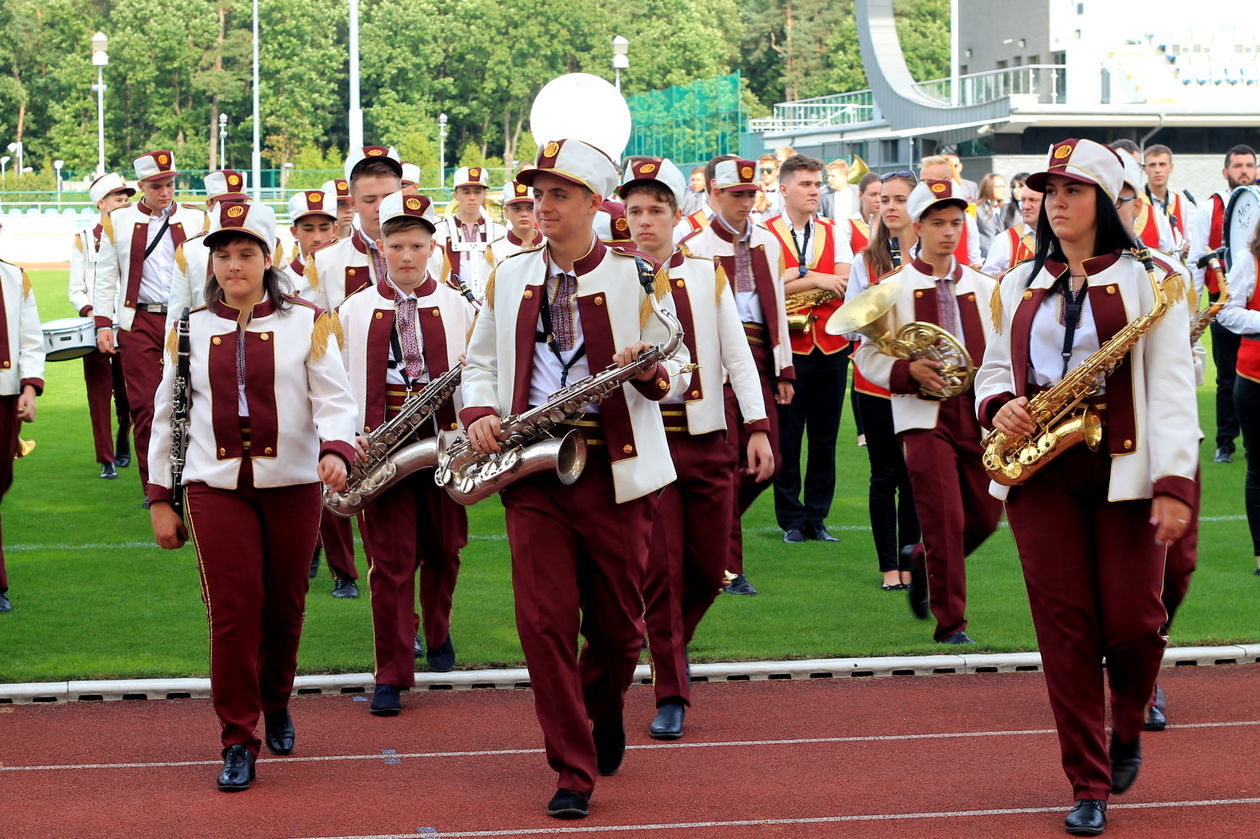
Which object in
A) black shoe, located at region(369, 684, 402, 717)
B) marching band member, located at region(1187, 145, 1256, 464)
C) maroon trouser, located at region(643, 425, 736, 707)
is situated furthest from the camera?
marching band member, located at region(1187, 145, 1256, 464)

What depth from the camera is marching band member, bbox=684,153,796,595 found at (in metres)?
9.45

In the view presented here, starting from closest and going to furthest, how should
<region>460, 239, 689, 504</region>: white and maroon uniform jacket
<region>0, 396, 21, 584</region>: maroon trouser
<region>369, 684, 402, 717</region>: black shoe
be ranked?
<region>460, 239, 689, 504</region>: white and maroon uniform jacket → <region>369, 684, 402, 717</region>: black shoe → <region>0, 396, 21, 584</region>: maroon trouser

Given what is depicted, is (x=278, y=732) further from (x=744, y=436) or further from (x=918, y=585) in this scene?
(x=918, y=585)

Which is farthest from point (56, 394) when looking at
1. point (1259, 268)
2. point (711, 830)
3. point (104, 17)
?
point (104, 17)

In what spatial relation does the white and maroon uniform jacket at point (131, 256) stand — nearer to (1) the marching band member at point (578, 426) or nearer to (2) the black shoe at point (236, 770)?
(2) the black shoe at point (236, 770)

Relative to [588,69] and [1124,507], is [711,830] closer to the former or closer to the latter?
[1124,507]

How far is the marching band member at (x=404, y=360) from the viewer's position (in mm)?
7926

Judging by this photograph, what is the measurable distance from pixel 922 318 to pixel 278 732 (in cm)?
367

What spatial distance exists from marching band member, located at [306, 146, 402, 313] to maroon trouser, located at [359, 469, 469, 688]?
141 cm

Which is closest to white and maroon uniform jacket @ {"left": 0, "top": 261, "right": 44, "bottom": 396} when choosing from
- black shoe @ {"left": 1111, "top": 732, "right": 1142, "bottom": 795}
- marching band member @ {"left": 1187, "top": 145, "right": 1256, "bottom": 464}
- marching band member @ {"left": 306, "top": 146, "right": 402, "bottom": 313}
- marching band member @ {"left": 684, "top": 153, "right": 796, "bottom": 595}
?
marching band member @ {"left": 306, "top": 146, "right": 402, "bottom": 313}

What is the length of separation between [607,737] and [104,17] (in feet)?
325

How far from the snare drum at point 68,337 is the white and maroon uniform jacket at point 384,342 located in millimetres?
6124

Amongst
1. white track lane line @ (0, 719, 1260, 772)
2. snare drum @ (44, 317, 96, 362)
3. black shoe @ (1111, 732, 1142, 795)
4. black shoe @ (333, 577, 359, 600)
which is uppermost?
snare drum @ (44, 317, 96, 362)

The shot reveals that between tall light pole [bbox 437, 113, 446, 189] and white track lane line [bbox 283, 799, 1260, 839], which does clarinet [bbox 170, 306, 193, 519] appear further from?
tall light pole [bbox 437, 113, 446, 189]
